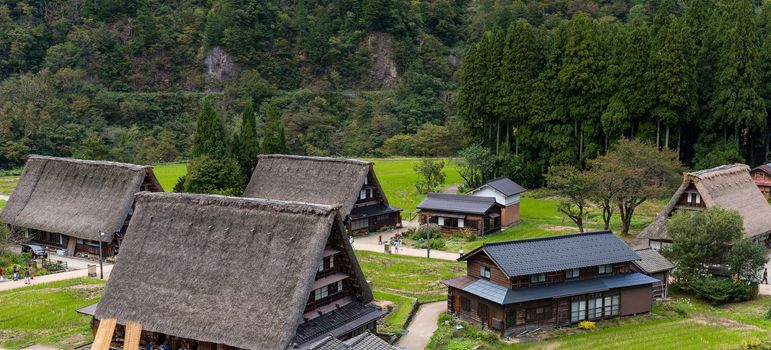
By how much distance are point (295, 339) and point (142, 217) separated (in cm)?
864

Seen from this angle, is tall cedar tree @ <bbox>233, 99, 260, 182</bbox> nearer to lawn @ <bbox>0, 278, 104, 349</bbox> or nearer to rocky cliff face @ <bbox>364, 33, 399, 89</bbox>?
lawn @ <bbox>0, 278, 104, 349</bbox>

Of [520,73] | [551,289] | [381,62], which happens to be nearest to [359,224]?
[520,73]

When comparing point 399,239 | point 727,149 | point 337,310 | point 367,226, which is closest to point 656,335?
point 337,310

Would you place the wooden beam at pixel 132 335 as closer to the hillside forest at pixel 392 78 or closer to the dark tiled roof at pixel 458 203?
the dark tiled roof at pixel 458 203

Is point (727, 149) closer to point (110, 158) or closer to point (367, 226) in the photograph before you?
point (367, 226)

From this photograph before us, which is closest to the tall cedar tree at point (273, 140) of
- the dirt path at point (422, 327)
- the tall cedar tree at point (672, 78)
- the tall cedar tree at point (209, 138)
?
the tall cedar tree at point (209, 138)

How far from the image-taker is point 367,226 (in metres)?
51.5

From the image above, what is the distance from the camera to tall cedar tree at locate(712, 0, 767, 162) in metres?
54.0

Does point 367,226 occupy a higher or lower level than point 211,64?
lower

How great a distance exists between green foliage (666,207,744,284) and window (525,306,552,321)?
9244 mm

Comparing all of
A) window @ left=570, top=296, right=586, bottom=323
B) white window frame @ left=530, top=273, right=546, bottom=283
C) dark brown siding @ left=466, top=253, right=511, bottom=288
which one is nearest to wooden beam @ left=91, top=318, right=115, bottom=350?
dark brown siding @ left=466, top=253, right=511, bottom=288

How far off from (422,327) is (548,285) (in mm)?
5530

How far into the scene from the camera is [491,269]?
31.7 meters

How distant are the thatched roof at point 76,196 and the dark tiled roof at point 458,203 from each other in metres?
18.2
